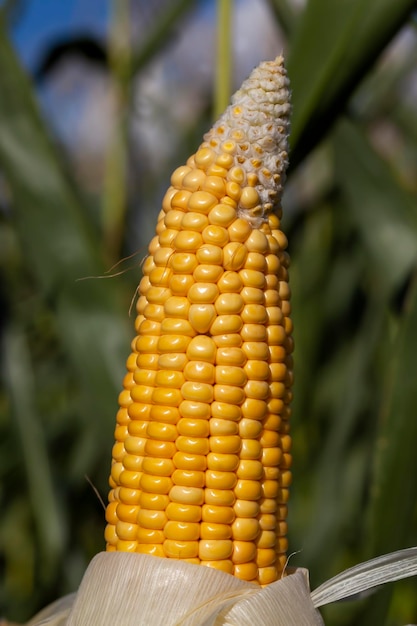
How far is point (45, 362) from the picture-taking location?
2.97 metres

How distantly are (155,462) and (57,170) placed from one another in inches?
29.2

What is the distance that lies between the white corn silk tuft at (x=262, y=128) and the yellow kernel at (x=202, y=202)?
0.03 metres

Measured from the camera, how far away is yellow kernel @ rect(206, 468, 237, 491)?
28.4 inches

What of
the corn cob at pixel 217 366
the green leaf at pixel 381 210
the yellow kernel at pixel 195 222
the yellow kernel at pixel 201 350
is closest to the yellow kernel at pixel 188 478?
the corn cob at pixel 217 366

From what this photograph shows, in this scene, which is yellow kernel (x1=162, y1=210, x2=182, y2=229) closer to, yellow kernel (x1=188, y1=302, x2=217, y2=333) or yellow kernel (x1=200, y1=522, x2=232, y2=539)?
yellow kernel (x1=188, y1=302, x2=217, y2=333)

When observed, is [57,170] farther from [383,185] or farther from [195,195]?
[195,195]

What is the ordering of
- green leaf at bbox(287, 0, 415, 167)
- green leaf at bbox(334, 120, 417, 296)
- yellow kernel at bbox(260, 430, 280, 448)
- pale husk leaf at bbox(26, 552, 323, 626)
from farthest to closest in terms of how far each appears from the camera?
green leaf at bbox(334, 120, 417, 296), green leaf at bbox(287, 0, 415, 167), yellow kernel at bbox(260, 430, 280, 448), pale husk leaf at bbox(26, 552, 323, 626)

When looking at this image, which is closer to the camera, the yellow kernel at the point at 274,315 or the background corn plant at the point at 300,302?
the yellow kernel at the point at 274,315

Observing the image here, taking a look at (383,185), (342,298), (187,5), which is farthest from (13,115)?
(342,298)

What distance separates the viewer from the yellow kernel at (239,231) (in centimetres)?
74

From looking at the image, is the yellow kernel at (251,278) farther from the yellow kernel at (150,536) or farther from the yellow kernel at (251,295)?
the yellow kernel at (150,536)

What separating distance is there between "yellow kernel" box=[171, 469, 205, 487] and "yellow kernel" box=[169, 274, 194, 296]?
0.16 meters

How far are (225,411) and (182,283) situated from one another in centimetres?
12

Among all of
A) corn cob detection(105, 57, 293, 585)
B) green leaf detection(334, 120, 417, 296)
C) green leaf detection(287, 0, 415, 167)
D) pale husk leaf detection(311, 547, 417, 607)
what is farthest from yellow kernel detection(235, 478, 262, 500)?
green leaf detection(334, 120, 417, 296)
